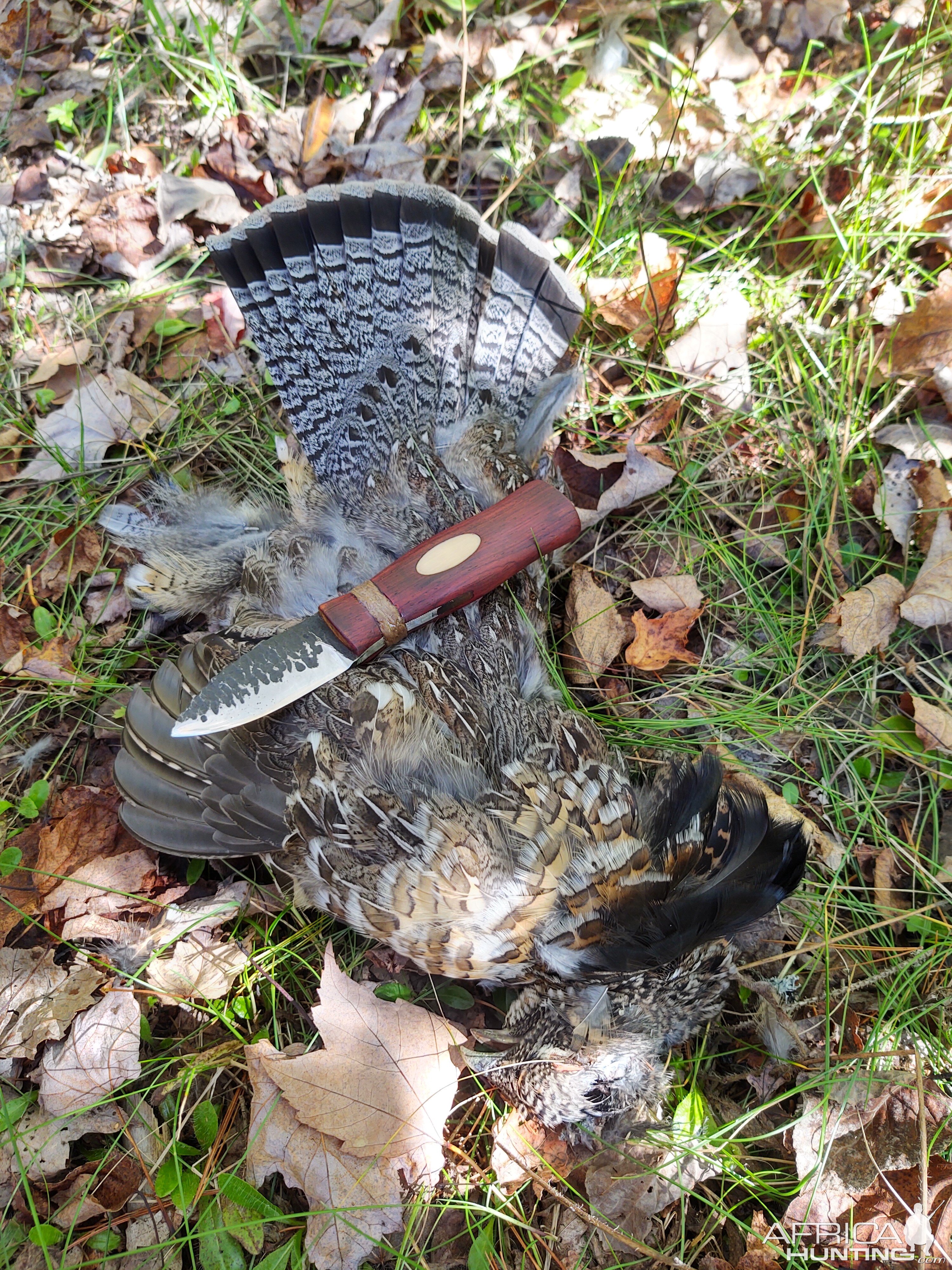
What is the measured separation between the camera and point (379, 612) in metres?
2.47

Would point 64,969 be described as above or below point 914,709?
above

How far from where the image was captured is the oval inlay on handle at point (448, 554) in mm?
2529

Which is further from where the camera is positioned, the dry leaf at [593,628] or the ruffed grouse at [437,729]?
the dry leaf at [593,628]

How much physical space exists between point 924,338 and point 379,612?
2394 millimetres

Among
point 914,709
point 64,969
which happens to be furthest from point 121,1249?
point 914,709

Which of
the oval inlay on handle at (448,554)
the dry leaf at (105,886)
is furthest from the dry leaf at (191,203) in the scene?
the dry leaf at (105,886)

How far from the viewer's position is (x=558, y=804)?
7.80 feet

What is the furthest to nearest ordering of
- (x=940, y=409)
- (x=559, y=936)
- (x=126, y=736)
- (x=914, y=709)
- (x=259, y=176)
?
(x=259, y=176) → (x=940, y=409) → (x=914, y=709) → (x=126, y=736) → (x=559, y=936)

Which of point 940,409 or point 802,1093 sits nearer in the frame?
point 802,1093

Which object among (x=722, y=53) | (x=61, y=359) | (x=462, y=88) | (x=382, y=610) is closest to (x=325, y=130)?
(x=462, y=88)

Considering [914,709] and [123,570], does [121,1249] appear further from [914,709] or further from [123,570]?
[914,709]

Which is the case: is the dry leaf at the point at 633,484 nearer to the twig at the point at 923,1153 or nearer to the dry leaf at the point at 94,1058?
the twig at the point at 923,1153

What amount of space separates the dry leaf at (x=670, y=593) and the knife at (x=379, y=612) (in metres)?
0.58

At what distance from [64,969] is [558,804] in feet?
5.69
